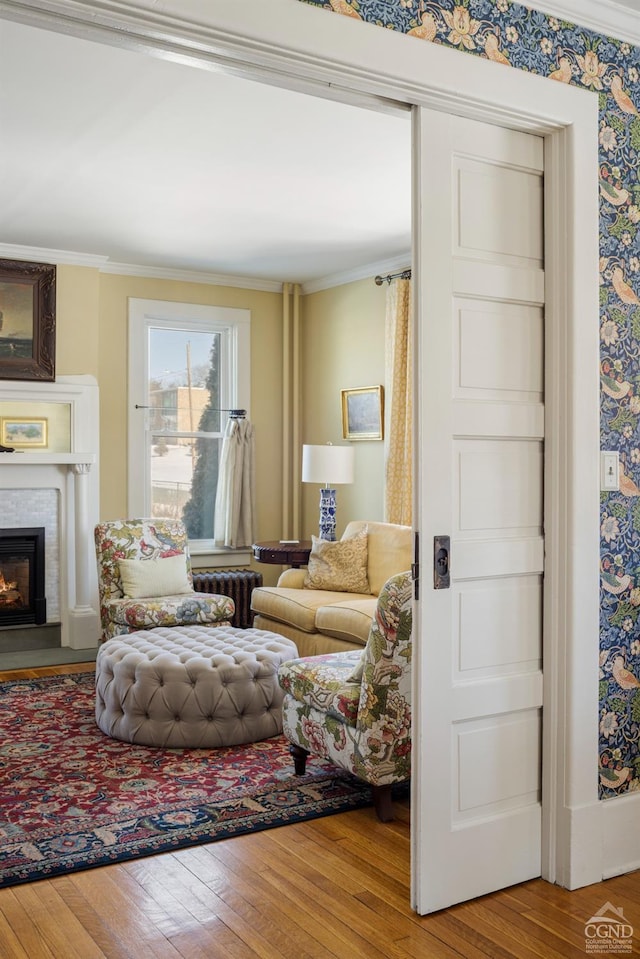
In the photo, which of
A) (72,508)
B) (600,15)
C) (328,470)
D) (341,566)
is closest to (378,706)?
(600,15)

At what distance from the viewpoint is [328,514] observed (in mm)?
6352

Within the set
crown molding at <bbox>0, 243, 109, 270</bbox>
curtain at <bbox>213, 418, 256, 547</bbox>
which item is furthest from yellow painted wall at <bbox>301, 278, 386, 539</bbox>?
crown molding at <bbox>0, 243, 109, 270</bbox>

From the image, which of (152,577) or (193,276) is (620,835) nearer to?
(152,577)

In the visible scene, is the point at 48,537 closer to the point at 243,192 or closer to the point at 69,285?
the point at 69,285

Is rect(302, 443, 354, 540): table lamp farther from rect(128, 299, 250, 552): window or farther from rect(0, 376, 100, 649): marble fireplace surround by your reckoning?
rect(0, 376, 100, 649): marble fireplace surround

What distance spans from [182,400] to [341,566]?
7.30ft

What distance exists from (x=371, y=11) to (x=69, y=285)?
4.46 m

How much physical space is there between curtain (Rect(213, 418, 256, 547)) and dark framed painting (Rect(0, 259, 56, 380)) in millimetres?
1534

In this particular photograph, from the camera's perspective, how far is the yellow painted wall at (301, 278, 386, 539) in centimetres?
671

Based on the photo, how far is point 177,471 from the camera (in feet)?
23.6

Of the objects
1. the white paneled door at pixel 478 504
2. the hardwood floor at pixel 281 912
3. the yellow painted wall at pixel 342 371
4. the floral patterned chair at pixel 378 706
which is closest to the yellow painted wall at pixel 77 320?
the yellow painted wall at pixel 342 371

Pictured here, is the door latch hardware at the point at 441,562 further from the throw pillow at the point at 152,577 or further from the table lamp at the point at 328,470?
the table lamp at the point at 328,470

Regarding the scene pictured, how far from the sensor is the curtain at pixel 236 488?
717 centimetres

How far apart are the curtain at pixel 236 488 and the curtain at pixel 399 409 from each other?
54.0 inches
